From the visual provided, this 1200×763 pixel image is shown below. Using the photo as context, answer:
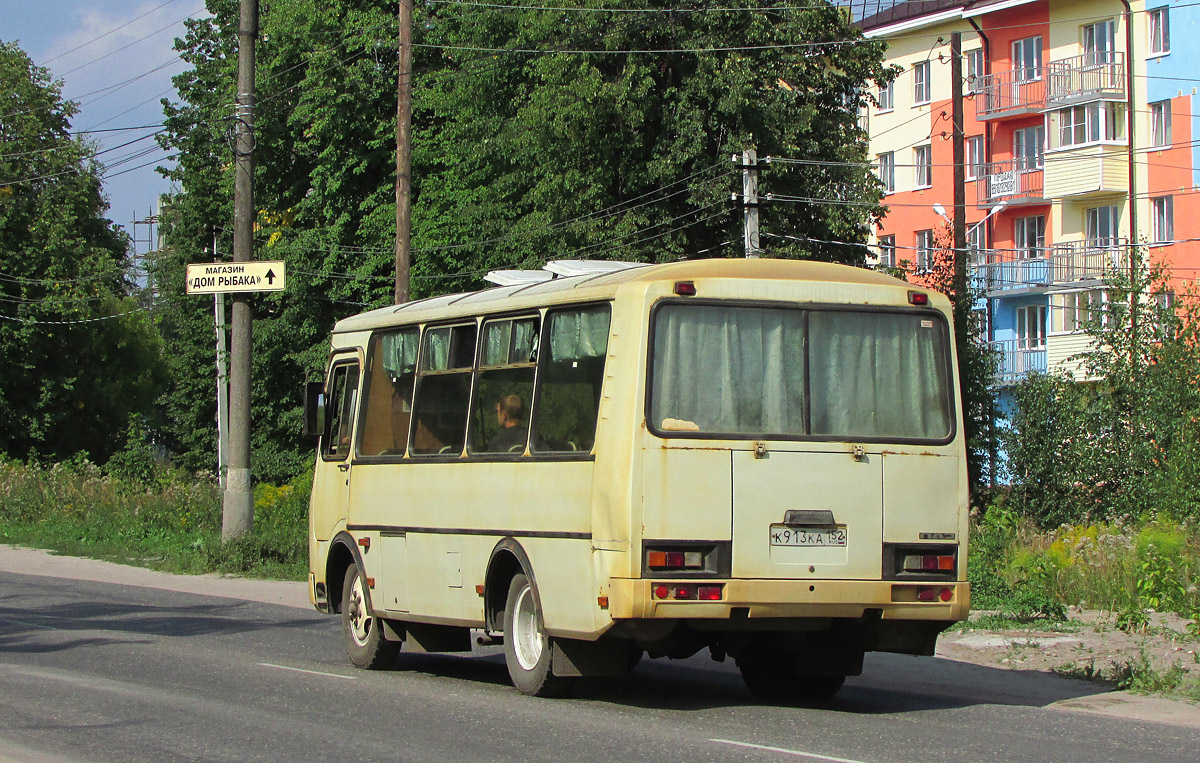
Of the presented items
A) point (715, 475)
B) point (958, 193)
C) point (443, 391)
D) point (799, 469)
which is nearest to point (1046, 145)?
point (958, 193)

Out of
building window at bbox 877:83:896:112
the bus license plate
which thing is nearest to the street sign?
the bus license plate

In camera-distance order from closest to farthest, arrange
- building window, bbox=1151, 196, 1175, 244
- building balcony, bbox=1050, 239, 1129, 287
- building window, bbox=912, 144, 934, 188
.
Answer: building window, bbox=1151, 196, 1175, 244 → building balcony, bbox=1050, 239, 1129, 287 → building window, bbox=912, 144, 934, 188

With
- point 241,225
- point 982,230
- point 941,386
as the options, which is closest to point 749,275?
point 941,386

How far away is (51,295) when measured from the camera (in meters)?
59.2

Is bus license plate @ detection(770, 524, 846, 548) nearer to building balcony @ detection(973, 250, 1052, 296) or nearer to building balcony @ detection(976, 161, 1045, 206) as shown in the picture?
building balcony @ detection(973, 250, 1052, 296)

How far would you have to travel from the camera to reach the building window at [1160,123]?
51781mm

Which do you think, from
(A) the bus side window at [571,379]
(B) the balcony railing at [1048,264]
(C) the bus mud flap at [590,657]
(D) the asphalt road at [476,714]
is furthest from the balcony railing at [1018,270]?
(C) the bus mud flap at [590,657]

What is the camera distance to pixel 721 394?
33.7 ft

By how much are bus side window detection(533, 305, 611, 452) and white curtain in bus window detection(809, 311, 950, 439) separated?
142cm

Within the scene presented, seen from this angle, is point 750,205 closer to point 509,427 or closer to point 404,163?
point 404,163

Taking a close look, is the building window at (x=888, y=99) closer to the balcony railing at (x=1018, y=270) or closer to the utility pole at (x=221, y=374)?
the balcony railing at (x=1018, y=270)

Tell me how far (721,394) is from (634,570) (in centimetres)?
131

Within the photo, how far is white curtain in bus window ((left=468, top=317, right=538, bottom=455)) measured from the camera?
11391 mm

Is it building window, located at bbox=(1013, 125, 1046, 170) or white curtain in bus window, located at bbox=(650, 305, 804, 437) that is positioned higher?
building window, located at bbox=(1013, 125, 1046, 170)
